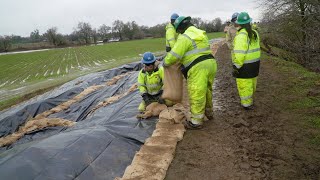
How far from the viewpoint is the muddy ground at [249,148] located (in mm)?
3803

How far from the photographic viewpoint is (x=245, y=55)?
571 centimetres

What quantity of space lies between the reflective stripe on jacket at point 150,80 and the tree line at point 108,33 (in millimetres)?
74197

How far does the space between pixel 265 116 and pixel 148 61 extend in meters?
2.52

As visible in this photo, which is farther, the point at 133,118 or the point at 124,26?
the point at 124,26

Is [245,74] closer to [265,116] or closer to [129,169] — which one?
[265,116]

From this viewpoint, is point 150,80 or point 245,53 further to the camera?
point 150,80

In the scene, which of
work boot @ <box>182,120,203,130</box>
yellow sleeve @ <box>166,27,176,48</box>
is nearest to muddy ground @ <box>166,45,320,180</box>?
work boot @ <box>182,120,203,130</box>

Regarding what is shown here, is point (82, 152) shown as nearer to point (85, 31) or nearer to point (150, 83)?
point (150, 83)

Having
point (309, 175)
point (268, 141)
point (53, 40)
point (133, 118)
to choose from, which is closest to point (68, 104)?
point (133, 118)

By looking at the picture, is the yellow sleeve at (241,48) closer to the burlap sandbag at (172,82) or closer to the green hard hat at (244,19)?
the green hard hat at (244,19)

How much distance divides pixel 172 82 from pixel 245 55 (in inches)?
63.5

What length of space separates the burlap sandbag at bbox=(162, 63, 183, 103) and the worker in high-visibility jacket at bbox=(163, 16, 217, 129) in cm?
21

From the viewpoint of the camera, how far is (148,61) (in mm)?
5637

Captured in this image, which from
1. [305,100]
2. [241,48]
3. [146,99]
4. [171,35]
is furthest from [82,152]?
[171,35]
